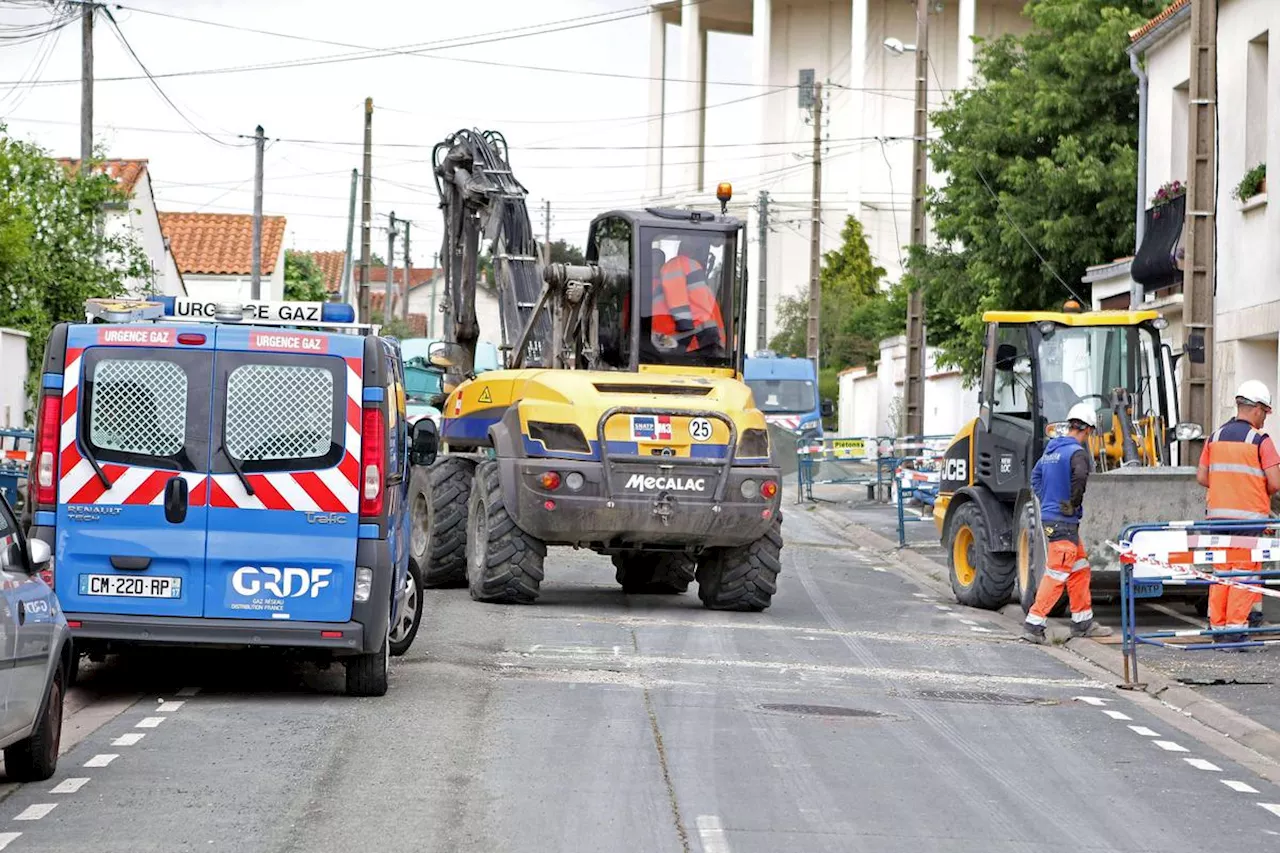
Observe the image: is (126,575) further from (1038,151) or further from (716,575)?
(1038,151)

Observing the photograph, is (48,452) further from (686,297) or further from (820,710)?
(686,297)

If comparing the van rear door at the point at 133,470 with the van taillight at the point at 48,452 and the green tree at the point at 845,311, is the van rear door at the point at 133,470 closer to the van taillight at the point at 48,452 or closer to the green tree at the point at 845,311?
the van taillight at the point at 48,452

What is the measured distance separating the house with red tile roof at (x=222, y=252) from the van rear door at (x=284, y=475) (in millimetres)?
50144

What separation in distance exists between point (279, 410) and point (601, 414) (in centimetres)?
597

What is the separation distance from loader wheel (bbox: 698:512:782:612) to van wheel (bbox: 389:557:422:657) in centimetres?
469

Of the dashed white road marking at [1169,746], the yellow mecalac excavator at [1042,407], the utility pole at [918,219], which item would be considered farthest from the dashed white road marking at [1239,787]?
the utility pole at [918,219]

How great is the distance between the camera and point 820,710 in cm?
1285

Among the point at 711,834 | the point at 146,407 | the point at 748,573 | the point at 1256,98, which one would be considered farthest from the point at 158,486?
the point at 1256,98

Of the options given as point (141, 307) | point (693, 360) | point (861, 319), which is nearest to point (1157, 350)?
point (693, 360)

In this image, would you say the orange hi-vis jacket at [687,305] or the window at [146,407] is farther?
the orange hi-vis jacket at [687,305]

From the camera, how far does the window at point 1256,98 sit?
26531mm

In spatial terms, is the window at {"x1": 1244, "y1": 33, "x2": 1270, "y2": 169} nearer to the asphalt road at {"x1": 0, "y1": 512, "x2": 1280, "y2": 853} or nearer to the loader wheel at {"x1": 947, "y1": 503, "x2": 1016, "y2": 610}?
the loader wheel at {"x1": 947, "y1": 503, "x2": 1016, "y2": 610}

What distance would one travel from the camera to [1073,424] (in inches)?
714

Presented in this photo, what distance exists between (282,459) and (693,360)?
8420 mm
